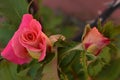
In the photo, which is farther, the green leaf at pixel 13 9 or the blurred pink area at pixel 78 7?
the blurred pink area at pixel 78 7

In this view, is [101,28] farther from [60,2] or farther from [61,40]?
[60,2]

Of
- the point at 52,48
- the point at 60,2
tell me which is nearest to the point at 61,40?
the point at 52,48

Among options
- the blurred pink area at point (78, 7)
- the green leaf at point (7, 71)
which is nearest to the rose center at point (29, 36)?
the green leaf at point (7, 71)

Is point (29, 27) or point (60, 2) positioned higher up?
point (29, 27)

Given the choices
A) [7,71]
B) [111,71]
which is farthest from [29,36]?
[111,71]

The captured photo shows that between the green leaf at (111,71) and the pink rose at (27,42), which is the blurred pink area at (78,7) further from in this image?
the pink rose at (27,42)

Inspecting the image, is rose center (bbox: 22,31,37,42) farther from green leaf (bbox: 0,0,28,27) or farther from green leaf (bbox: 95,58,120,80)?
green leaf (bbox: 95,58,120,80)

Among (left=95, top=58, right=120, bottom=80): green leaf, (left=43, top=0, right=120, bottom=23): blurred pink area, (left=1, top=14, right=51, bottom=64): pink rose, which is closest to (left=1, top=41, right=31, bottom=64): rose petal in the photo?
(left=1, top=14, right=51, bottom=64): pink rose

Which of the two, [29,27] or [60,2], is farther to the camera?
[60,2]
